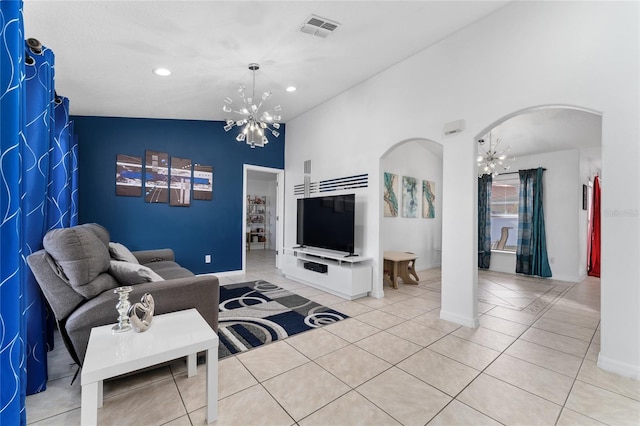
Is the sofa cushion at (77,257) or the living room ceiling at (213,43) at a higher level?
the living room ceiling at (213,43)

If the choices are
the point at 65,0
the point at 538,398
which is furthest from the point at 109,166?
the point at 538,398

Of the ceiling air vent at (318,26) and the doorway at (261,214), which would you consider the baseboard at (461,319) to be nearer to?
the ceiling air vent at (318,26)

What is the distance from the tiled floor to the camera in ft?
5.39

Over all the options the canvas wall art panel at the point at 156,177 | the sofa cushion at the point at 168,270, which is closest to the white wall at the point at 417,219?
the sofa cushion at the point at 168,270

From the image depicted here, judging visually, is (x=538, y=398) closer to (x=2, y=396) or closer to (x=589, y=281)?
(x=2, y=396)

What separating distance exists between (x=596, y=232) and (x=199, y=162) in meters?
8.25

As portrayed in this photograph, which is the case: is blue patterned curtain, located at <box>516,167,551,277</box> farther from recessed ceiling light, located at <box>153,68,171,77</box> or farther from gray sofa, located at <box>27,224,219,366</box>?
recessed ceiling light, located at <box>153,68,171,77</box>

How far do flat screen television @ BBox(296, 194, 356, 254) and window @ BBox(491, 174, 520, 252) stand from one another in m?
4.35

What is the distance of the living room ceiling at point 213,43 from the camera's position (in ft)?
7.71

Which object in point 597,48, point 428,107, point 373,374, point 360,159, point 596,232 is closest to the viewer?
point 373,374

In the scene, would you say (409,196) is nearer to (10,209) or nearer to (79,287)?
(79,287)

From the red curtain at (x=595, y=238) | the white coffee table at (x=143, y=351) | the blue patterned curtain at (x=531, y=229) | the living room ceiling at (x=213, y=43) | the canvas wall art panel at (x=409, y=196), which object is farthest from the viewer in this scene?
the canvas wall art panel at (x=409, y=196)

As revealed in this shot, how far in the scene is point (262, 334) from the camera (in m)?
2.72

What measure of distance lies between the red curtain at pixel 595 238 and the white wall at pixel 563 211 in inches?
19.5
